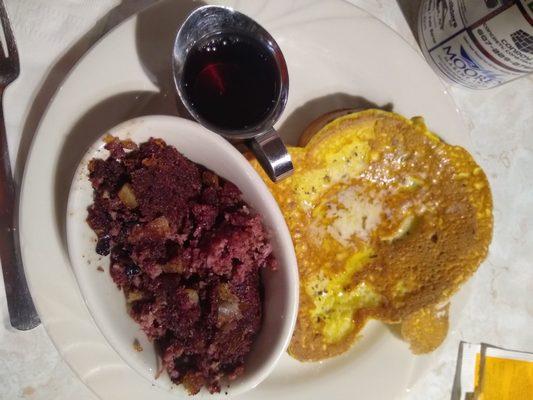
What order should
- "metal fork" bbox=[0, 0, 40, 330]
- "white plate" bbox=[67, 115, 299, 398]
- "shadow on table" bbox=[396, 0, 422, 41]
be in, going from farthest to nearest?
"shadow on table" bbox=[396, 0, 422, 41], "metal fork" bbox=[0, 0, 40, 330], "white plate" bbox=[67, 115, 299, 398]

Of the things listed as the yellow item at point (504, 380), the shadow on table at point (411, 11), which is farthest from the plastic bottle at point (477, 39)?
the yellow item at point (504, 380)

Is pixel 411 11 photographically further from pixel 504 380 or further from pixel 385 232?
pixel 504 380

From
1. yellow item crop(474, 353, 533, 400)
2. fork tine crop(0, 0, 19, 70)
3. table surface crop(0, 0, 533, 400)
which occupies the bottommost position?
yellow item crop(474, 353, 533, 400)

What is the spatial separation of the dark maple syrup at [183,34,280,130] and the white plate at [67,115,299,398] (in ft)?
0.37

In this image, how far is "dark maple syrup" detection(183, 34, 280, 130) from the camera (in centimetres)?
143

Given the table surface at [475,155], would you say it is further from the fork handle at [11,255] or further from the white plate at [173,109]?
the white plate at [173,109]

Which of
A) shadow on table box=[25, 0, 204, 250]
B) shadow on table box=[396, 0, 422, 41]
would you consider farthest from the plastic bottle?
shadow on table box=[25, 0, 204, 250]

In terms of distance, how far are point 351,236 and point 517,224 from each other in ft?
2.44

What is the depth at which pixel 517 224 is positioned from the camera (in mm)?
1901

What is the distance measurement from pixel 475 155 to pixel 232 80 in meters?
1.00

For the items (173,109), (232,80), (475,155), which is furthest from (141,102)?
(475,155)

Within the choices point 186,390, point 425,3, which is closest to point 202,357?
point 186,390

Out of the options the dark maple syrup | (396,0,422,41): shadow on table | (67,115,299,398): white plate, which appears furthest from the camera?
(396,0,422,41): shadow on table

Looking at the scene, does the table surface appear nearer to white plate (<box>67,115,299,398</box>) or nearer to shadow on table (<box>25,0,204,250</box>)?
shadow on table (<box>25,0,204,250</box>)
